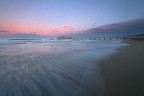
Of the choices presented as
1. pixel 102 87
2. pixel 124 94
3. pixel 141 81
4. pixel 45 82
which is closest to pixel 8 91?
pixel 45 82

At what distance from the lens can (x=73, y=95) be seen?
3398mm

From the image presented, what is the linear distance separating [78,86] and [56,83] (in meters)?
0.83

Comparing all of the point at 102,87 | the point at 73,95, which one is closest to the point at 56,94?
the point at 73,95

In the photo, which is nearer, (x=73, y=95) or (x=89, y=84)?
(x=73, y=95)

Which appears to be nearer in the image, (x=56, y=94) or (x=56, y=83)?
(x=56, y=94)

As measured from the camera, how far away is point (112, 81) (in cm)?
427

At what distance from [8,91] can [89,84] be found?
260 centimetres

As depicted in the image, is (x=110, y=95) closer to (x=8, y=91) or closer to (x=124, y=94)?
(x=124, y=94)

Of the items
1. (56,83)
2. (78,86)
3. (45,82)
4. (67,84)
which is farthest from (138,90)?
(45,82)

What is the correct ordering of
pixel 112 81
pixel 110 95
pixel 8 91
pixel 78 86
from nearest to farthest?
pixel 110 95
pixel 8 91
pixel 78 86
pixel 112 81

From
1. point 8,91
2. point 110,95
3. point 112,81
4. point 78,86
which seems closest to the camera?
point 110,95

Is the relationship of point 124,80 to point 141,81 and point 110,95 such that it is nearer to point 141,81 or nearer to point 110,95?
point 141,81

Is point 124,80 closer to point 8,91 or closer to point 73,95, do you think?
point 73,95

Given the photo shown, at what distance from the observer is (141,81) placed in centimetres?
413
